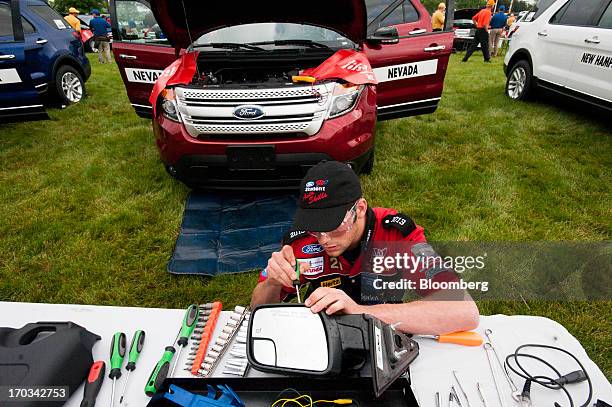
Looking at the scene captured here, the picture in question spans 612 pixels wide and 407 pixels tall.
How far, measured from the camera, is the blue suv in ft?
14.4

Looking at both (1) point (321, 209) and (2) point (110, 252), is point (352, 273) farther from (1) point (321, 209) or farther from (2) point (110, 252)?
(2) point (110, 252)

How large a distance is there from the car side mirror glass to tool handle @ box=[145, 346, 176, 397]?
0.31 meters

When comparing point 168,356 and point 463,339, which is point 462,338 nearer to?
point 463,339

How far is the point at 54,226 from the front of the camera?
3254 millimetres

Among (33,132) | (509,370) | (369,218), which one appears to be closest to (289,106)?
(369,218)

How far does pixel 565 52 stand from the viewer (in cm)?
512

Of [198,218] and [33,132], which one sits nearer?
[198,218]

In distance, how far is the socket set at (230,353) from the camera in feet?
4.23

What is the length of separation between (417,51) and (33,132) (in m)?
5.12

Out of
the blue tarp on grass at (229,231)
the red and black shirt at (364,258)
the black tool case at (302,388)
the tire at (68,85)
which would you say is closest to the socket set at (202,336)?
the black tool case at (302,388)

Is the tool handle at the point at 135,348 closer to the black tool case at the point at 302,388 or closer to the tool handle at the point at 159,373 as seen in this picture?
the tool handle at the point at 159,373

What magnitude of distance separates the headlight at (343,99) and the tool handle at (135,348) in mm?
2129

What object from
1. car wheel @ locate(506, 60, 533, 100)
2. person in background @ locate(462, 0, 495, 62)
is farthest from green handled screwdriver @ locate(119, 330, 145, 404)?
person in background @ locate(462, 0, 495, 62)

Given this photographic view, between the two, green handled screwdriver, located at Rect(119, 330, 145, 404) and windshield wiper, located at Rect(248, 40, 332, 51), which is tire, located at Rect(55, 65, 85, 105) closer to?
windshield wiper, located at Rect(248, 40, 332, 51)
